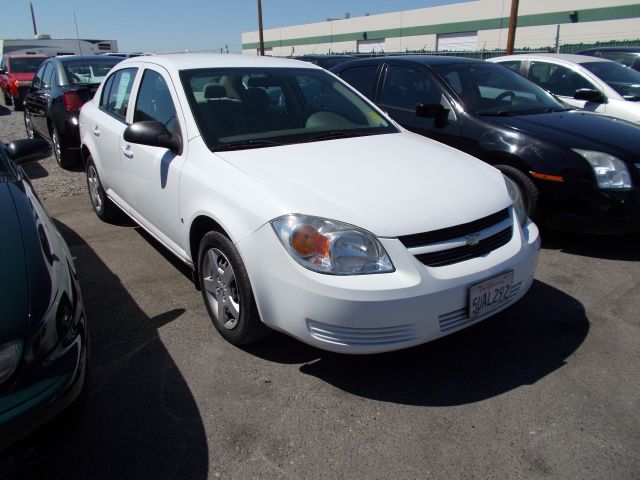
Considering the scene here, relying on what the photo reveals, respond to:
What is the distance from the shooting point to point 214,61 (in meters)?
3.71

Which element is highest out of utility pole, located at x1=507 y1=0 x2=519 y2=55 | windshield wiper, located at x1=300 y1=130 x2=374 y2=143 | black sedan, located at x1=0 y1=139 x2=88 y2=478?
utility pole, located at x1=507 y1=0 x2=519 y2=55

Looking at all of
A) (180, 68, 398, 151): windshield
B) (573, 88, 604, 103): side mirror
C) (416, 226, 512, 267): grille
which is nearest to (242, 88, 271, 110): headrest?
(180, 68, 398, 151): windshield

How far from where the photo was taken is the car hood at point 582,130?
4.16 m

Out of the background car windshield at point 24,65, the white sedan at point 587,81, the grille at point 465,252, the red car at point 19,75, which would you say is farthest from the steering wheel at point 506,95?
the background car windshield at point 24,65

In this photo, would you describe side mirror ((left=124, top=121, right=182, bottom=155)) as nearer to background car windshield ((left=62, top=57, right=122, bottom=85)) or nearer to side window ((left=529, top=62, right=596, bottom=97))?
background car windshield ((left=62, top=57, right=122, bottom=85))

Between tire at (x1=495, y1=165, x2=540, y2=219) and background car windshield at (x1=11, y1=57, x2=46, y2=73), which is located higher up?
background car windshield at (x1=11, y1=57, x2=46, y2=73)

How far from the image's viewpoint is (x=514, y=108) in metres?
5.00

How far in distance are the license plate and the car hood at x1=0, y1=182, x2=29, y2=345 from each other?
1.89 metres

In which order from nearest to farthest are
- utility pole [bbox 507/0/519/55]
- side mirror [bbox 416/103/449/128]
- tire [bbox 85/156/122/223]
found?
side mirror [bbox 416/103/449/128] < tire [bbox 85/156/122/223] < utility pole [bbox 507/0/519/55]

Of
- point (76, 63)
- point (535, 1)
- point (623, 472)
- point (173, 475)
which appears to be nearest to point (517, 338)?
point (623, 472)

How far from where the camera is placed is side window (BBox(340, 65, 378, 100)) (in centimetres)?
581

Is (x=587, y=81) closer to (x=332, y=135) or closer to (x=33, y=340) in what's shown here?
(x=332, y=135)

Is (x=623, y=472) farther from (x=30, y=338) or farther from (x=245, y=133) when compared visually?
(x=245, y=133)

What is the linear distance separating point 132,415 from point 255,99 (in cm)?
211
